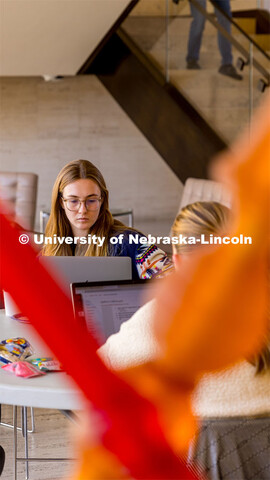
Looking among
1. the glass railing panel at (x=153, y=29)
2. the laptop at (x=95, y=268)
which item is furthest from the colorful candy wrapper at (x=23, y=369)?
the glass railing panel at (x=153, y=29)

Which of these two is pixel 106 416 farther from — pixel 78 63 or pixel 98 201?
pixel 78 63

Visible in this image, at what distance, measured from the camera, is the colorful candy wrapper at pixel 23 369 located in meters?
1.43

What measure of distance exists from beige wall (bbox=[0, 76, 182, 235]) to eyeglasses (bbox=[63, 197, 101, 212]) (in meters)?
4.59

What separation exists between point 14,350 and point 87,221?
62 cm

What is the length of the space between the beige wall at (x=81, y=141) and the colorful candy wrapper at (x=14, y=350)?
5.08 meters

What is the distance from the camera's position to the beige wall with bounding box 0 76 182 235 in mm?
6855

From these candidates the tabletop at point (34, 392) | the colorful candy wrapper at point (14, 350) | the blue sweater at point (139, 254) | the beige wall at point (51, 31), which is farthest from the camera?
the beige wall at point (51, 31)

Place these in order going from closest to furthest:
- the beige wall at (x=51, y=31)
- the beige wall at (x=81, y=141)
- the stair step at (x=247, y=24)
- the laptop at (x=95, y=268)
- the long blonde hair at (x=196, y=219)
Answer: the long blonde hair at (x=196, y=219)
the laptop at (x=95, y=268)
the beige wall at (x=51, y=31)
the stair step at (x=247, y=24)
the beige wall at (x=81, y=141)

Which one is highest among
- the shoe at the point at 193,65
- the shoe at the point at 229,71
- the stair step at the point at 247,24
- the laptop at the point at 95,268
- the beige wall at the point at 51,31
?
the stair step at the point at 247,24

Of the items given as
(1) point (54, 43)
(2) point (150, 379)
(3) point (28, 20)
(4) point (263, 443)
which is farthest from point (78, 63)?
(2) point (150, 379)

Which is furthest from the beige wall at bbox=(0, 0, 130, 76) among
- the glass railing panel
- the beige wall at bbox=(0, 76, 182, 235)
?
the beige wall at bbox=(0, 76, 182, 235)

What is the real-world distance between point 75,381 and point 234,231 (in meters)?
0.08

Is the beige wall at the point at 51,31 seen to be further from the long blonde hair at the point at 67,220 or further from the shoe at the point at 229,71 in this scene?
the long blonde hair at the point at 67,220

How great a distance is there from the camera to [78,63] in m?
5.54
